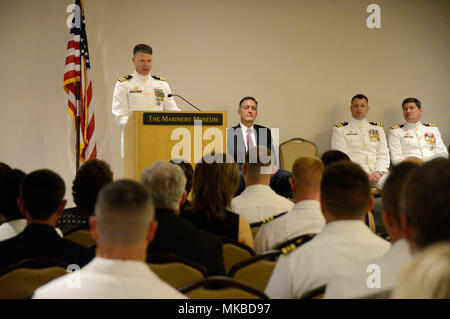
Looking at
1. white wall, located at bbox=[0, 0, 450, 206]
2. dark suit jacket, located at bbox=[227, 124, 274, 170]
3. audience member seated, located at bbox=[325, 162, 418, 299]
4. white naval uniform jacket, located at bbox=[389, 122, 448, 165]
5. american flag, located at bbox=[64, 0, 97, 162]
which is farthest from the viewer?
white naval uniform jacket, located at bbox=[389, 122, 448, 165]

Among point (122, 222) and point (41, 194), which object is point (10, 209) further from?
point (122, 222)

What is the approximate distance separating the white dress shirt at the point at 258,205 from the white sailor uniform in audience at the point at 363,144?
12.9ft

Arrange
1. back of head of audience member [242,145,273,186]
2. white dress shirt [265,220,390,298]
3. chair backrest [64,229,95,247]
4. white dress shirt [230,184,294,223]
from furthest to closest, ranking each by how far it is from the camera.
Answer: back of head of audience member [242,145,273,186] < white dress shirt [230,184,294,223] < chair backrest [64,229,95,247] < white dress shirt [265,220,390,298]

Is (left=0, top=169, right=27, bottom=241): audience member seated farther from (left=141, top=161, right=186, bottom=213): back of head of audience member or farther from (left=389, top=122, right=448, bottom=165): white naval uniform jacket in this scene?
(left=389, top=122, right=448, bottom=165): white naval uniform jacket

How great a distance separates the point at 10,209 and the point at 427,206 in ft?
6.58

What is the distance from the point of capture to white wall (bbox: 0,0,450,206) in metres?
6.60

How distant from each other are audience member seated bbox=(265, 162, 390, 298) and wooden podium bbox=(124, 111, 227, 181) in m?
2.12

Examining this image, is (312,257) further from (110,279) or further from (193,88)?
(193,88)

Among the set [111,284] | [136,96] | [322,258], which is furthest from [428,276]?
[136,96]

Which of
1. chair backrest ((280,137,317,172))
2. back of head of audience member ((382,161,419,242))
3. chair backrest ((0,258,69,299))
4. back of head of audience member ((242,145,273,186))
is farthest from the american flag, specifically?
back of head of audience member ((382,161,419,242))

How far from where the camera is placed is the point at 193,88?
22.9 ft

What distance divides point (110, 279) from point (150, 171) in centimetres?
111

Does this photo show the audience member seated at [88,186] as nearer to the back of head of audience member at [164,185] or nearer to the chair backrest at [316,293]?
the back of head of audience member at [164,185]

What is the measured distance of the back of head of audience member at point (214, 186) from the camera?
8.52 feet
